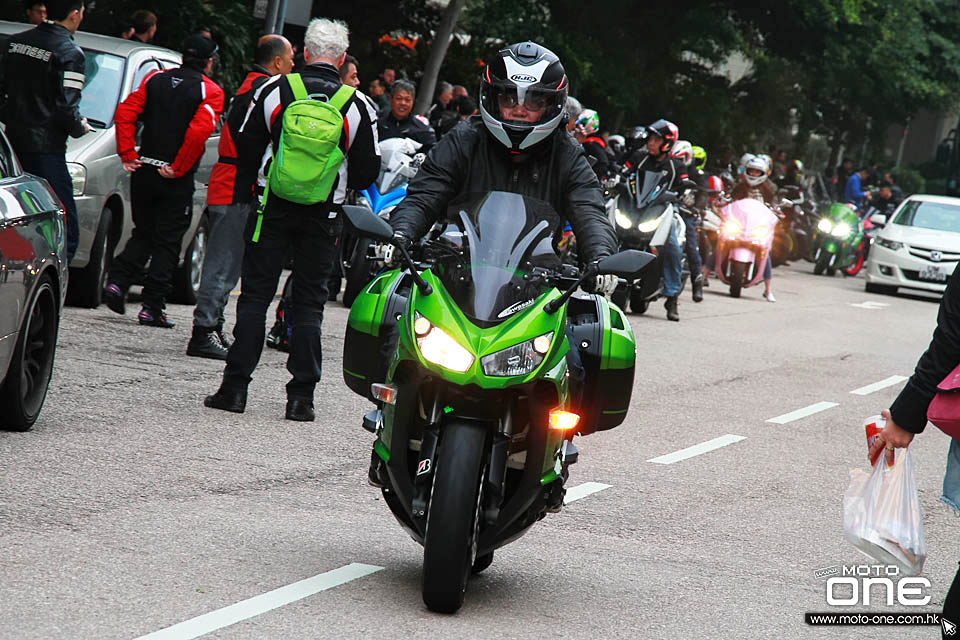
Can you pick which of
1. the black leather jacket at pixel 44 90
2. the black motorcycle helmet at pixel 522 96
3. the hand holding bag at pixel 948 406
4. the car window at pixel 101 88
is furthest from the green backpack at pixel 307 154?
the hand holding bag at pixel 948 406

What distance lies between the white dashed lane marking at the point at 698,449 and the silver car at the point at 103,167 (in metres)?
4.65

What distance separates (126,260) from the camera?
1209 centimetres

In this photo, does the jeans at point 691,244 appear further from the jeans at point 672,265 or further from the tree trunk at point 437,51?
the tree trunk at point 437,51

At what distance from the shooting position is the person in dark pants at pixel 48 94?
1073 centimetres

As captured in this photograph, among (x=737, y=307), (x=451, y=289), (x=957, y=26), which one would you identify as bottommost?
(x=737, y=307)

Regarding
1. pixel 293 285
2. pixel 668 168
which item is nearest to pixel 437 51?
pixel 668 168

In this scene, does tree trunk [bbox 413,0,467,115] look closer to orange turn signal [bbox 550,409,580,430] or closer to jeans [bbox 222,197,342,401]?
jeans [bbox 222,197,342,401]

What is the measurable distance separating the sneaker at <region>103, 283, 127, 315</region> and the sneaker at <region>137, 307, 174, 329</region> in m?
0.19

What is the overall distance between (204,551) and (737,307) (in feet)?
50.8

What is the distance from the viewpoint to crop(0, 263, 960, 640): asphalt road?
5305 mm

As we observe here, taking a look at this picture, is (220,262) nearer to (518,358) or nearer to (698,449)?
(698,449)

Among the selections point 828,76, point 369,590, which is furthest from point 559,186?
point 828,76

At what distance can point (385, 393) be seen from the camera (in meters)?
5.46

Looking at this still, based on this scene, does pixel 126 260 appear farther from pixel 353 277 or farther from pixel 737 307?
pixel 737 307
